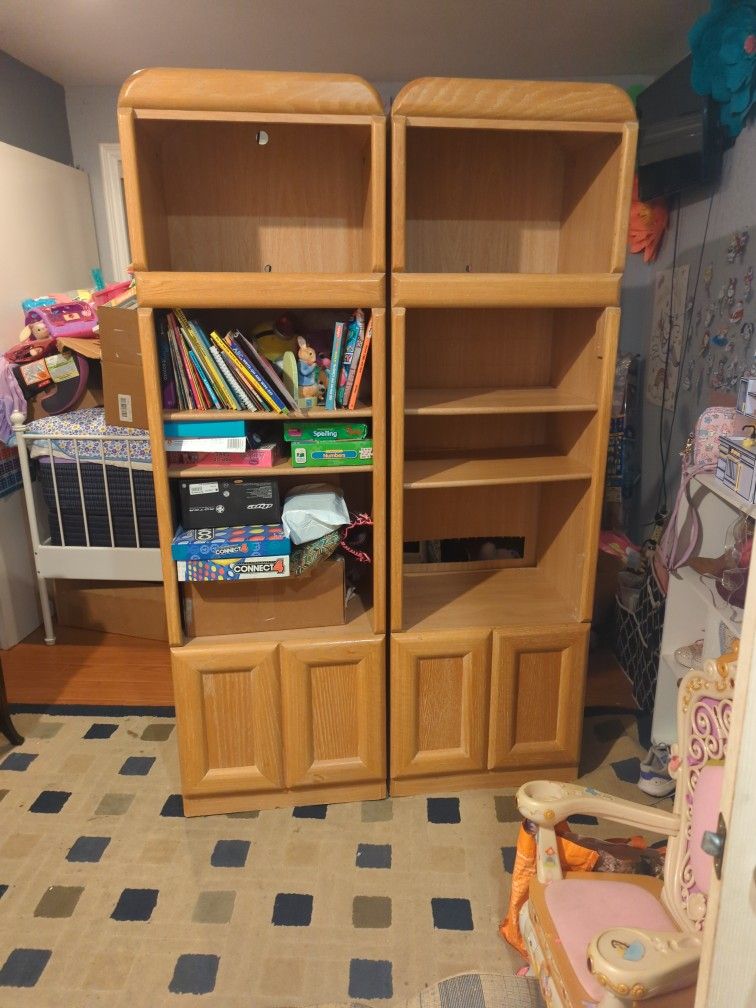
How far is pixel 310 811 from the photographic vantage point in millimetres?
2164

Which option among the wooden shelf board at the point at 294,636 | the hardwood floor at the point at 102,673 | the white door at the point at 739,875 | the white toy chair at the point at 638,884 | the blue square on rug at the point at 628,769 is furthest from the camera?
the hardwood floor at the point at 102,673

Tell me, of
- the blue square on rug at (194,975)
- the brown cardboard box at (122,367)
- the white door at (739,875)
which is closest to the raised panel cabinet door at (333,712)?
the blue square on rug at (194,975)

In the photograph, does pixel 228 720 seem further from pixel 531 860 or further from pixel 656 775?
pixel 656 775

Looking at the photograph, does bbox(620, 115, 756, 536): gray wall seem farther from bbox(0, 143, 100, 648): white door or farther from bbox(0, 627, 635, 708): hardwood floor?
bbox(0, 143, 100, 648): white door

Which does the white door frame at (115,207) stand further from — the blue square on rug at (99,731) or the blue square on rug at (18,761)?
the blue square on rug at (18,761)

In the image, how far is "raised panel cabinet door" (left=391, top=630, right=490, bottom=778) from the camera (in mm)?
2076

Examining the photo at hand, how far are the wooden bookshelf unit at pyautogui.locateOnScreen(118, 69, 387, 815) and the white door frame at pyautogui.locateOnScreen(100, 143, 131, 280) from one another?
1998mm

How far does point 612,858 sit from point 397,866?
591 mm

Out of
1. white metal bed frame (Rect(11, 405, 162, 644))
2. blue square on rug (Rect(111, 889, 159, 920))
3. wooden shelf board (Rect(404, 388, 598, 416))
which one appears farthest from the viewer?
white metal bed frame (Rect(11, 405, 162, 644))

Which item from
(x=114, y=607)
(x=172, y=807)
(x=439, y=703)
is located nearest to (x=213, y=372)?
(x=439, y=703)

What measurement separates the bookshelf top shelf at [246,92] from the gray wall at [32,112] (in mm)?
1973

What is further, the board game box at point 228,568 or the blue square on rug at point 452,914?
the board game box at point 228,568

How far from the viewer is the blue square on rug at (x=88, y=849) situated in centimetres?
199

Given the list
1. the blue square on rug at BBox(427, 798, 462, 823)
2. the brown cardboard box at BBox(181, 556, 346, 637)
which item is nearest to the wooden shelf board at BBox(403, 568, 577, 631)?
the brown cardboard box at BBox(181, 556, 346, 637)
